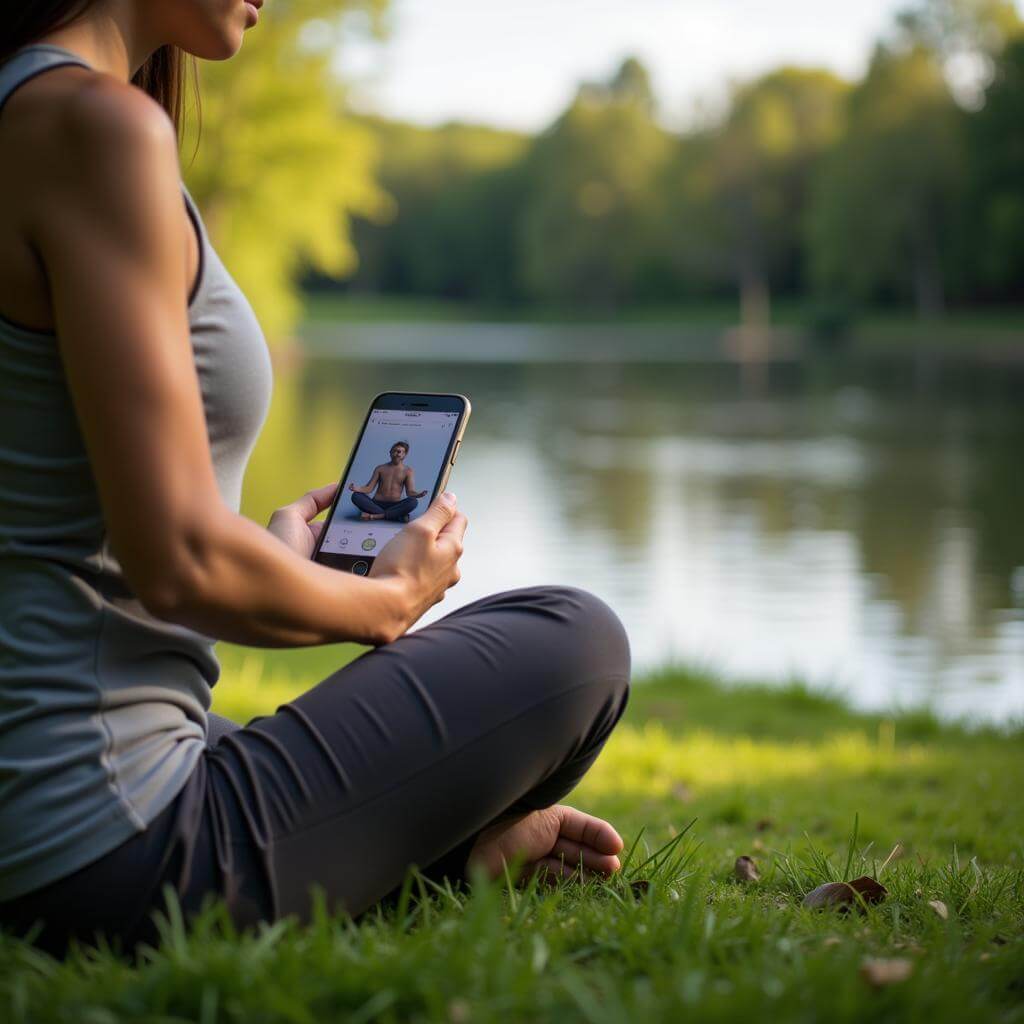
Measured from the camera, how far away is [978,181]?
147ft

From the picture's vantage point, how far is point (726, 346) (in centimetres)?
4478

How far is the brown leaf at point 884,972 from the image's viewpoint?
1.53 m

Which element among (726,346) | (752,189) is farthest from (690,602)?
(752,189)

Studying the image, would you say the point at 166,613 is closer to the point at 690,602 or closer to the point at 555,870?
the point at 555,870

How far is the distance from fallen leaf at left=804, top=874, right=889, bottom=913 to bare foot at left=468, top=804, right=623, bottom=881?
31cm

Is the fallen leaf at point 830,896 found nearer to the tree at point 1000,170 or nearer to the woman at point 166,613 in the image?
the woman at point 166,613

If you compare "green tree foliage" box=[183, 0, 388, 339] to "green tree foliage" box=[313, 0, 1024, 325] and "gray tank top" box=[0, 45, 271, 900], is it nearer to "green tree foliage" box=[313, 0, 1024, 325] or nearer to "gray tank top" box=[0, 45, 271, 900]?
"green tree foliage" box=[313, 0, 1024, 325]

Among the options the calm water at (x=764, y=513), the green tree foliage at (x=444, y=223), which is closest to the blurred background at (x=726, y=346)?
the calm water at (x=764, y=513)

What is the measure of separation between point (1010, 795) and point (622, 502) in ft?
29.1

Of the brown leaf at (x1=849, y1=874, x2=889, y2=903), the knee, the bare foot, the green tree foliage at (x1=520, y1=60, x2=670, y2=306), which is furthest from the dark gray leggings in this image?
the green tree foliage at (x1=520, y1=60, x2=670, y2=306)

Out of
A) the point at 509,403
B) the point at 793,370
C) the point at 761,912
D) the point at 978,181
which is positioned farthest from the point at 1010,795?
the point at 978,181

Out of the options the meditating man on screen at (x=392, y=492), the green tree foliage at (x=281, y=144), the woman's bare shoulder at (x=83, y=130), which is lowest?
the meditating man on screen at (x=392, y=492)

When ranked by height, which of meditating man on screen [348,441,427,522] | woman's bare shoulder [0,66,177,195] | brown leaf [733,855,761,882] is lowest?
brown leaf [733,855,761,882]

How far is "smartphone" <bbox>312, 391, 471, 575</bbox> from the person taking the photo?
2.00 meters
